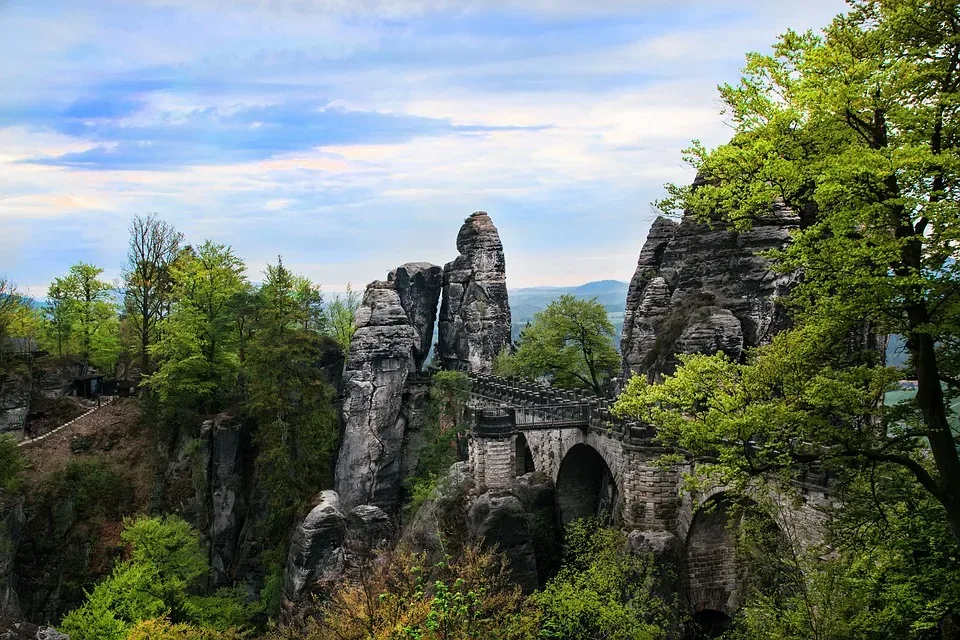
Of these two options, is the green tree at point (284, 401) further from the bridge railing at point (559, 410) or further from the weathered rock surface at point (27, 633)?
the weathered rock surface at point (27, 633)

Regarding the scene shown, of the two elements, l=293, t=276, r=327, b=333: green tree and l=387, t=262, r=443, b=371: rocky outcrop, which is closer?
l=293, t=276, r=327, b=333: green tree

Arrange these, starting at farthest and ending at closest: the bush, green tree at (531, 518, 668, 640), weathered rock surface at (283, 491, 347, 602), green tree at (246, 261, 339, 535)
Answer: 1. green tree at (246, 261, 339, 535)
2. weathered rock surface at (283, 491, 347, 602)
3. green tree at (531, 518, 668, 640)
4. the bush


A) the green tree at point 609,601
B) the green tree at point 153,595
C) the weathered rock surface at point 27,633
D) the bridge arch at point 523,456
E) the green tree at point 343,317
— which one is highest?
the green tree at point 343,317

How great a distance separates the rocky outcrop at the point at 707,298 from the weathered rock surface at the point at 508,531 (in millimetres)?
8802

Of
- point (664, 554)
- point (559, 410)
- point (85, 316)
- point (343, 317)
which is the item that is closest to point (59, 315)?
point (85, 316)

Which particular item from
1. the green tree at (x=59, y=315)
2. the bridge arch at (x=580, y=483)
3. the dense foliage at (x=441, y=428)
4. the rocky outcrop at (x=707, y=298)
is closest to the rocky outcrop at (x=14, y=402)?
the green tree at (x=59, y=315)

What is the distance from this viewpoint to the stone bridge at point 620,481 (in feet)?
80.1

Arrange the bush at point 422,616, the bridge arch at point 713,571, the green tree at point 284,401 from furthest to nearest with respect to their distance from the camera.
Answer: the green tree at point 284,401 → the bridge arch at point 713,571 → the bush at point 422,616

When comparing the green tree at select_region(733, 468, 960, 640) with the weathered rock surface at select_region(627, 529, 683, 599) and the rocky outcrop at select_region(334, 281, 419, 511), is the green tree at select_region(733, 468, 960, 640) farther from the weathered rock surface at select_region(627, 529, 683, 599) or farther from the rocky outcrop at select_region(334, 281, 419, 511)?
the rocky outcrop at select_region(334, 281, 419, 511)

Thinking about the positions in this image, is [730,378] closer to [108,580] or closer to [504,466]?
[504,466]

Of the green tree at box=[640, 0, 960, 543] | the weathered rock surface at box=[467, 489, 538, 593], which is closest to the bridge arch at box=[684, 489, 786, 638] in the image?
A: the weathered rock surface at box=[467, 489, 538, 593]

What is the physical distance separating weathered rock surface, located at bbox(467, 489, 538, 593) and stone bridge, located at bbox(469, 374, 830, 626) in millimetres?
2836

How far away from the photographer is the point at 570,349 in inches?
1946

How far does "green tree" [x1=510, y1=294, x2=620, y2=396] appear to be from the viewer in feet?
160
